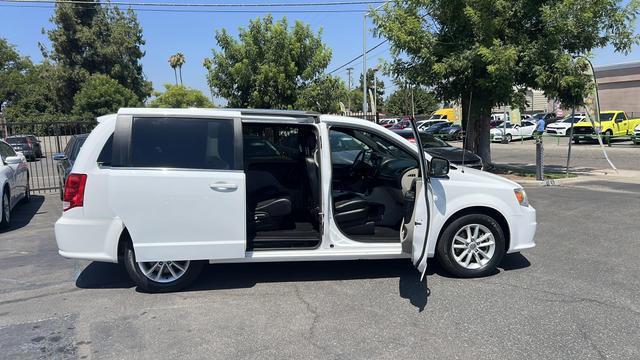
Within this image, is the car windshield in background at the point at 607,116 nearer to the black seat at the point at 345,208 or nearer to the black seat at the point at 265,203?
the black seat at the point at 345,208

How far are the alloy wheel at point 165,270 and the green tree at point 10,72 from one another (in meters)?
63.8

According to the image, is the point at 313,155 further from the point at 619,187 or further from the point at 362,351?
the point at 619,187

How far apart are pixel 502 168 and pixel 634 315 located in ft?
41.4

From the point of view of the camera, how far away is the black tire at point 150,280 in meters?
4.91

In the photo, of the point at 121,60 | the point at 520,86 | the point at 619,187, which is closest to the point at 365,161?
A: the point at 619,187

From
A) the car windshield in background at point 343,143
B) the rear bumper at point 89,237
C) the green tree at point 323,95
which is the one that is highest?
the green tree at point 323,95

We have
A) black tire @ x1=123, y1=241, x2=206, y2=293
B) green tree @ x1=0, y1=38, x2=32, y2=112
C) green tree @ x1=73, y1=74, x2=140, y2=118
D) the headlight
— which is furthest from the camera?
green tree @ x1=0, y1=38, x2=32, y2=112

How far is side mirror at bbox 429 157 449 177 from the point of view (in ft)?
16.5

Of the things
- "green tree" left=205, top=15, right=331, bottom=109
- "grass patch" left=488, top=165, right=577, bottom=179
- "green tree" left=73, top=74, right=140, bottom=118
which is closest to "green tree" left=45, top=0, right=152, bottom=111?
"green tree" left=73, top=74, right=140, bottom=118

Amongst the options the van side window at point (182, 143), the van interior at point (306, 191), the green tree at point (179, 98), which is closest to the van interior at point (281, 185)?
the van interior at point (306, 191)

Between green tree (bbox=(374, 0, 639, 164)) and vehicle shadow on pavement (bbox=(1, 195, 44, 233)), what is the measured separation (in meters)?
A: 10.0

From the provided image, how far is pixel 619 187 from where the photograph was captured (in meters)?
12.2

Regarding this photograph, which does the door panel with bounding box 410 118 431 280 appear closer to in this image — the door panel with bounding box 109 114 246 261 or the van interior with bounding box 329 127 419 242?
the van interior with bounding box 329 127 419 242

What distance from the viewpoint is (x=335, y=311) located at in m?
4.54
